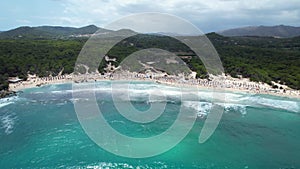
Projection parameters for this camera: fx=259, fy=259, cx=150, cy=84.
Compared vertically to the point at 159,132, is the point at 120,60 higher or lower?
higher

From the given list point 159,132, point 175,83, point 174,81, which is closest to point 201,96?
point 175,83

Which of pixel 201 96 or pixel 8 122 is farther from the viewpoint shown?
pixel 201 96

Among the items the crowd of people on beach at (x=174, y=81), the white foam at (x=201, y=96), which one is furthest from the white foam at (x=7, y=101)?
the white foam at (x=201, y=96)

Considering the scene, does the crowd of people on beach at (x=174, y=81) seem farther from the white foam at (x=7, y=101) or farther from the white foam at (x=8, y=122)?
the white foam at (x=8, y=122)

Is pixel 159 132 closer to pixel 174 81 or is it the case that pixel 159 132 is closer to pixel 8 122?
pixel 8 122

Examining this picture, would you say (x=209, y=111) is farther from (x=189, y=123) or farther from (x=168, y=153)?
(x=168, y=153)

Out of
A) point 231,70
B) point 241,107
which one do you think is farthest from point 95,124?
point 231,70
